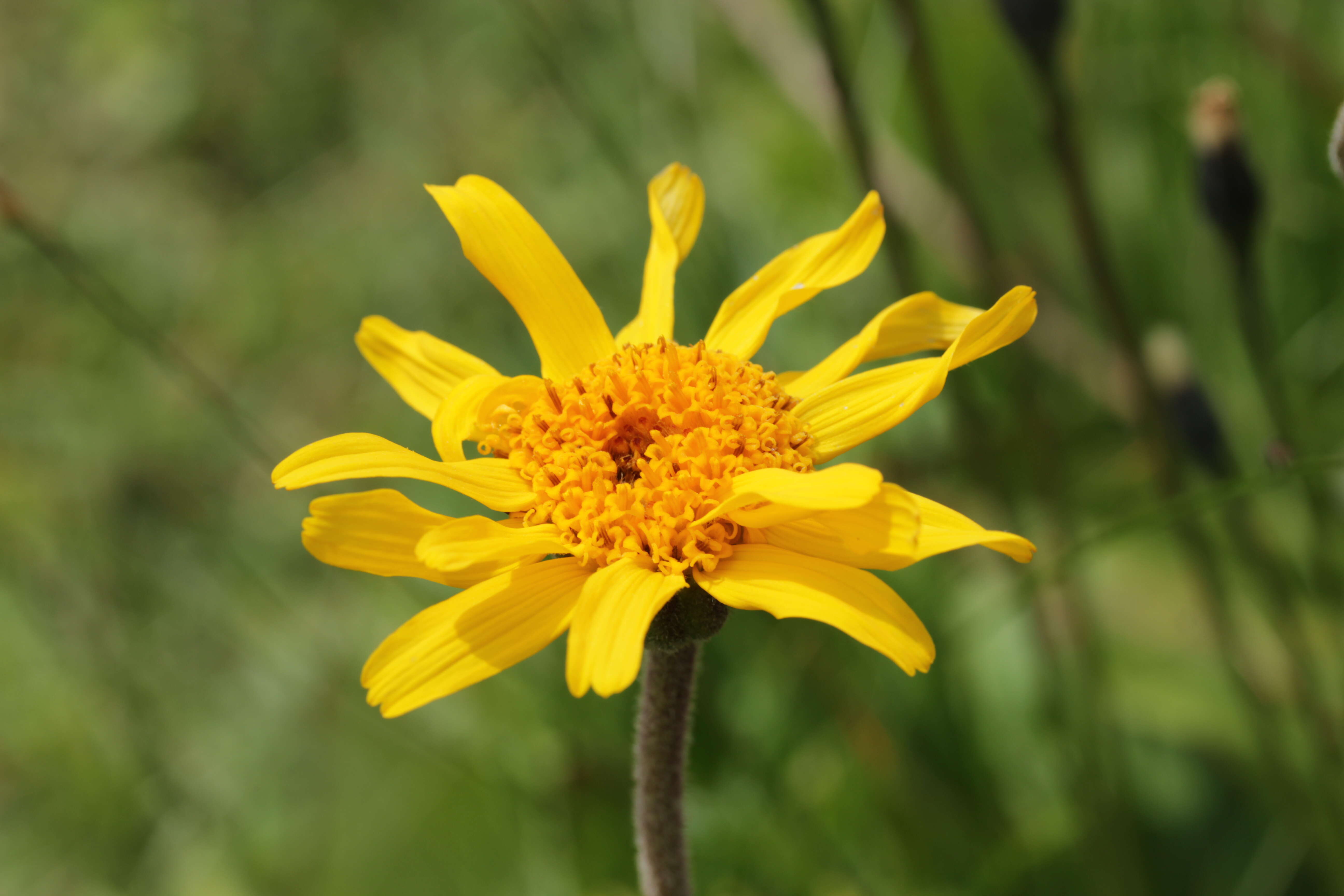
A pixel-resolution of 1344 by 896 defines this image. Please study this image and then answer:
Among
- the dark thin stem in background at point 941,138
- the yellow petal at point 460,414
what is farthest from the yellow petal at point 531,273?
the dark thin stem in background at point 941,138

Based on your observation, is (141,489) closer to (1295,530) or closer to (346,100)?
(346,100)

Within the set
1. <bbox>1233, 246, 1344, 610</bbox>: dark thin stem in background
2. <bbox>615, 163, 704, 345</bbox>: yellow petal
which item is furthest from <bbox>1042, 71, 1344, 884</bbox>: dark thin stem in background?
<bbox>615, 163, 704, 345</bbox>: yellow petal

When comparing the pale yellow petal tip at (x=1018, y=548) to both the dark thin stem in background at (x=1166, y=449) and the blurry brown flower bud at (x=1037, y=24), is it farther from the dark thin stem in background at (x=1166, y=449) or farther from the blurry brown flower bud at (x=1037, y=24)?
the blurry brown flower bud at (x=1037, y=24)

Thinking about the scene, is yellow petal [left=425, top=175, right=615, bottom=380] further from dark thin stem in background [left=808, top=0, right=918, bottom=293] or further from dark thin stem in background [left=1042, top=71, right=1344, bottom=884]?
dark thin stem in background [left=1042, top=71, right=1344, bottom=884]

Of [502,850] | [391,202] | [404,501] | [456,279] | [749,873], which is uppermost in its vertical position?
[404,501]

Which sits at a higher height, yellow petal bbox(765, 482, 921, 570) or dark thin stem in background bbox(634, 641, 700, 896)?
yellow petal bbox(765, 482, 921, 570)

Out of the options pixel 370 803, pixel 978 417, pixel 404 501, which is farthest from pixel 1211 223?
pixel 370 803
